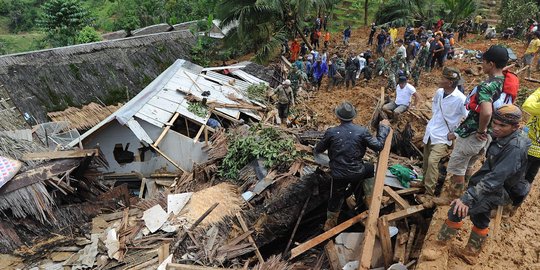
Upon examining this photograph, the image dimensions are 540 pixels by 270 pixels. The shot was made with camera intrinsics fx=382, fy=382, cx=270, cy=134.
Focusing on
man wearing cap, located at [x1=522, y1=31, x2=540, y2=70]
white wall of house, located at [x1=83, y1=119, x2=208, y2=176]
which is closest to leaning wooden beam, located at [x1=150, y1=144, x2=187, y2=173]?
white wall of house, located at [x1=83, y1=119, x2=208, y2=176]

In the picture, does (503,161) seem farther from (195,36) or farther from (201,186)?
(195,36)

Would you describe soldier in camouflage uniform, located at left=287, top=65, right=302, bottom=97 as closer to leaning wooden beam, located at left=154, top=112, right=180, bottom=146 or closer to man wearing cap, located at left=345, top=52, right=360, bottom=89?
man wearing cap, located at left=345, top=52, right=360, bottom=89

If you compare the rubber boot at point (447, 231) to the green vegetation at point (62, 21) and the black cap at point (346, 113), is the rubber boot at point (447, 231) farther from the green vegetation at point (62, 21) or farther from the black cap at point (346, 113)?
the green vegetation at point (62, 21)

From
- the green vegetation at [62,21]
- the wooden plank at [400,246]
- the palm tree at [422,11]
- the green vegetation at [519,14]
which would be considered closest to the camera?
the wooden plank at [400,246]

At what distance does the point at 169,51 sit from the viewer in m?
16.9

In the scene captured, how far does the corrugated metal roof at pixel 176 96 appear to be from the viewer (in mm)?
10257

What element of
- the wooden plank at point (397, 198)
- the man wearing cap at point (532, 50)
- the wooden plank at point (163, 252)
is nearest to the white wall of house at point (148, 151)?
the wooden plank at point (163, 252)

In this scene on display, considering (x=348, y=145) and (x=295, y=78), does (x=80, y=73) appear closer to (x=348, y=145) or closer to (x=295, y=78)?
(x=295, y=78)

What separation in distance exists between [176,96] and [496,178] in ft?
31.5

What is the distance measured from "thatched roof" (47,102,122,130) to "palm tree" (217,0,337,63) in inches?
286

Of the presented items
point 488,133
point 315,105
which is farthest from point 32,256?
point 315,105

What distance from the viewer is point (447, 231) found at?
450 centimetres

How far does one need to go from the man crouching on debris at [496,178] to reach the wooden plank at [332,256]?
1.55 meters

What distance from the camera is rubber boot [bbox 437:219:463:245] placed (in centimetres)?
441
